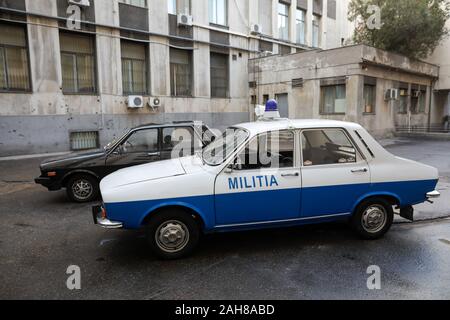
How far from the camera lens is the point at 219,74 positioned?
18953mm

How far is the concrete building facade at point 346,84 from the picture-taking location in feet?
52.0

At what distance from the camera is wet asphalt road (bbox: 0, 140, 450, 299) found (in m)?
3.29

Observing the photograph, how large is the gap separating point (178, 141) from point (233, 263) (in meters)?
3.66

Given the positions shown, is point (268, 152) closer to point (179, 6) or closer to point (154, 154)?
point (154, 154)

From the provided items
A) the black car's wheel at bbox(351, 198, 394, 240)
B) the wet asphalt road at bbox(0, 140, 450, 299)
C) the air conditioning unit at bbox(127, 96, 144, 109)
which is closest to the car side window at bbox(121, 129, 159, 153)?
the wet asphalt road at bbox(0, 140, 450, 299)

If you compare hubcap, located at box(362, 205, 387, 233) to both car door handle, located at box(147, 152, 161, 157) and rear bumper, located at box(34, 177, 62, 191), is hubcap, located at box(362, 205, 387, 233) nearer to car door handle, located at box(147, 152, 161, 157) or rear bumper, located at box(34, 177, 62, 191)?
car door handle, located at box(147, 152, 161, 157)

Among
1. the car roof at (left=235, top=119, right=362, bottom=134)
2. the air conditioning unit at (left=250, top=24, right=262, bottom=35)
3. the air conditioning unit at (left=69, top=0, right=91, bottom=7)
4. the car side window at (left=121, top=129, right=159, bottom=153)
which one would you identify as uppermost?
the air conditioning unit at (left=250, top=24, right=262, bottom=35)

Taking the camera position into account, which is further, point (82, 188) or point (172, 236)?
point (82, 188)

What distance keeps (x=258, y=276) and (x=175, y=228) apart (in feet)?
3.62

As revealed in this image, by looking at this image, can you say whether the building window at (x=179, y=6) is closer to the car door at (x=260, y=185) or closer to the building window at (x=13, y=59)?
the building window at (x=13, y=59)

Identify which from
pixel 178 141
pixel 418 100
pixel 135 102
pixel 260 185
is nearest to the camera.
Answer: pixel 260 185

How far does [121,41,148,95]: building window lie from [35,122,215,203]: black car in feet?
30.8

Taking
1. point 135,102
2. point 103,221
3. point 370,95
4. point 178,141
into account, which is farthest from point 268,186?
point 370,95

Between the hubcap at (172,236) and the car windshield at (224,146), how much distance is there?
33.8 inches
